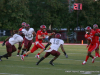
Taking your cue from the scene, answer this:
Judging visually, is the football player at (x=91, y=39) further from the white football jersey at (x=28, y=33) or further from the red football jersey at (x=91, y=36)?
the white football jersey at (x=28, y=33)

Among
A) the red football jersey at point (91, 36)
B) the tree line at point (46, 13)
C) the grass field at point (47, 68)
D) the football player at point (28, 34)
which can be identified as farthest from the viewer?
the tree line at point (46, 13)

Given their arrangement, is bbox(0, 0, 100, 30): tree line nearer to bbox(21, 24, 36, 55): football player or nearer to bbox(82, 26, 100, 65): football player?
bbox(21, 24, 36, 55): football player

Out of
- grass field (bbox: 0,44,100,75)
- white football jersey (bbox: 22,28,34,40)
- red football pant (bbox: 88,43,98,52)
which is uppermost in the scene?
white football jersey (bbox: 22,28,34,40)

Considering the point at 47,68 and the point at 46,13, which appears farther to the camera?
the point at 46,13

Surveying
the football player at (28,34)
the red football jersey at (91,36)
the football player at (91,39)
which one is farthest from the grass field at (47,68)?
the football player at (28,34)

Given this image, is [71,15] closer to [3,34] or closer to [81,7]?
[81,7]

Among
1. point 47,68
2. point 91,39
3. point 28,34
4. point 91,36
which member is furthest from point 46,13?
point 47,68

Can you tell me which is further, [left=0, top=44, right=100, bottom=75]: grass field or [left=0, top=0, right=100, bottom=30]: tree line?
[left=0, top=0, right=100, bottom=30]: tree line

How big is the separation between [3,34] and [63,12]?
12110 millimetres

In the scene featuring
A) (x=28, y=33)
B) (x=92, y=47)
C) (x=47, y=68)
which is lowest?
(x=47, y=68)

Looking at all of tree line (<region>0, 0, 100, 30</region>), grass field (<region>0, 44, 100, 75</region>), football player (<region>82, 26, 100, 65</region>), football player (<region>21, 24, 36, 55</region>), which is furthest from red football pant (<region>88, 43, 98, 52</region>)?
tree line (<region>0, 0, 100, 30</region>)

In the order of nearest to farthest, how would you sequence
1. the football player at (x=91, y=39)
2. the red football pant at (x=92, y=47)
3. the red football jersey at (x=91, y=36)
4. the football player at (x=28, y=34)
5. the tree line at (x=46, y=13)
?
1. the football player at (x=91, y=39)
2. the red football jersey at (x=91, y=36)
3. the red football pant at (x=92, y=47)
4. the football player at (x=28, y=34)
5. the tree line at (x=46, y=13)

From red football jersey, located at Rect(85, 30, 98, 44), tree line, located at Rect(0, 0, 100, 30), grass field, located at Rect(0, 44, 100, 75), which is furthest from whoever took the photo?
tree line, located at Rect(0, 0, 100, 30)

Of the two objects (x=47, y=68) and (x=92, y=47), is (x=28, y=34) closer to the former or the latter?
(x=92, y=47)
